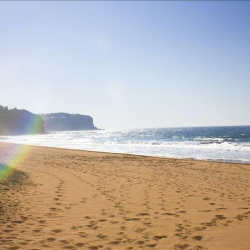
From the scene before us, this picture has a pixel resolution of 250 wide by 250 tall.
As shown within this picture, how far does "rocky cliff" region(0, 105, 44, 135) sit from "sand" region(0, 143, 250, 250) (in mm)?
146553

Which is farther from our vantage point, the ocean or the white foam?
the ocean

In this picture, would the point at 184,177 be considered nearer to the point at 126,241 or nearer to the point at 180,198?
the point at 180,198

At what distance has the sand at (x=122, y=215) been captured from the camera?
540 cm

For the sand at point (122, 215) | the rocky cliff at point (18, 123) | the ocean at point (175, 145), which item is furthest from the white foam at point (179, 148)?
the rocky cliff at point (18, 123)

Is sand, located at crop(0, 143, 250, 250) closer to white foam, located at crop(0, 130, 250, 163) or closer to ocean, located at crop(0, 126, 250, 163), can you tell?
ocean, located at crop(0, 126, 250, 163)

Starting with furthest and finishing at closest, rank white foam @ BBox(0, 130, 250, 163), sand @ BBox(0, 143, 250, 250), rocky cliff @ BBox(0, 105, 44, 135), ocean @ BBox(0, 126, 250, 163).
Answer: rocky cliff @ BBox(0, 105, 44, 135), ocean @ BBox(0, 126, 250, 163), white foam @ BBox(0, 130, 250, 163), sand @ BBox(0, 143, 250, 250)

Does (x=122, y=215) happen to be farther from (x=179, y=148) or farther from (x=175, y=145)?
(x=175, y=145)

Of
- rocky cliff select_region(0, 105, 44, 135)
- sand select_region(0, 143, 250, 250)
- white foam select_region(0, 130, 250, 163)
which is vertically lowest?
white foam select_region(0, 130, 250, 163)

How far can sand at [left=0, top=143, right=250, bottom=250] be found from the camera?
5.40 metres

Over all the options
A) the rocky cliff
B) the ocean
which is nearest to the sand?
the ocean

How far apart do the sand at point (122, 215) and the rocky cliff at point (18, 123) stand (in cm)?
14655

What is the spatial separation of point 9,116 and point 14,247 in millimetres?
155676

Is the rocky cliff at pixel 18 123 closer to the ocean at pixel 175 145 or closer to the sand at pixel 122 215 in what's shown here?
the ocean at pixel 175 145

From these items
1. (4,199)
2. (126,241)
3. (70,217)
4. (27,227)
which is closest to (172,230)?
(126,241)
